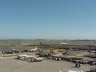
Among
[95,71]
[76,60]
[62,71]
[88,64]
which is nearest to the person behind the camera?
[95,71]

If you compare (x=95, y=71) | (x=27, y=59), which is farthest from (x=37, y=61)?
(x=95, y=71)

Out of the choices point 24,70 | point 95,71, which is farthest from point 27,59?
point 95,71

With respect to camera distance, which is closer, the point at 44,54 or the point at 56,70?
the point at 56,70

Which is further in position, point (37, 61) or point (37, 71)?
point (37, 61)

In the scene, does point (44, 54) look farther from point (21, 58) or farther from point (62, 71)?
point (62, 71)

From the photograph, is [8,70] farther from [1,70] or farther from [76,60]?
[76,60]

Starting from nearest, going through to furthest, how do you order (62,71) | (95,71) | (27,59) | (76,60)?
(95,71) → (62,71) → (76,60) → (27,59)

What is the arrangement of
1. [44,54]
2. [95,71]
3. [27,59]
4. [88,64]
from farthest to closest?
[44,54] → [27,59] → [88,64] → [95,71]

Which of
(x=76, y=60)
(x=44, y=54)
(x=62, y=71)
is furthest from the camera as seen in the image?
(x=44, y=54)
